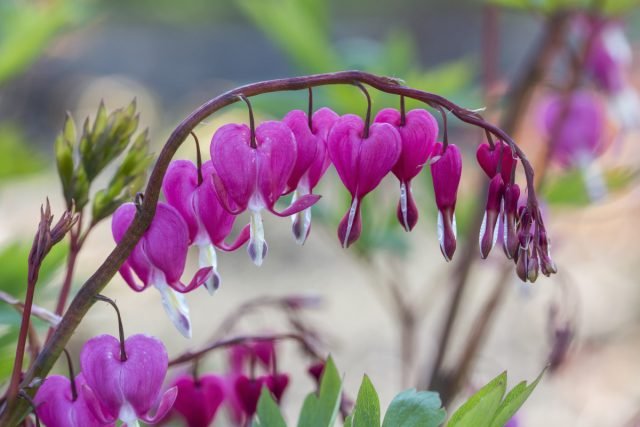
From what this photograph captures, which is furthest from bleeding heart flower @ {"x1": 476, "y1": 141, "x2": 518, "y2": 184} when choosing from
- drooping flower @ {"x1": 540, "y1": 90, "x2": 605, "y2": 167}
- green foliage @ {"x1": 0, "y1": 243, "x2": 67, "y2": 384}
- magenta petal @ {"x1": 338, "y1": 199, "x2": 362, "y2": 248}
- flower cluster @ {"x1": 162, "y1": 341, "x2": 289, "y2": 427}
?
drooping flower @ {"x1": 540, "y1": 90, "x2": 605, "y2": 167}

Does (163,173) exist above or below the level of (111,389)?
above

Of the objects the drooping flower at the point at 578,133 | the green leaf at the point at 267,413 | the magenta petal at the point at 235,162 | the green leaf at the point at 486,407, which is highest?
the drooping flower at the point at 578,133

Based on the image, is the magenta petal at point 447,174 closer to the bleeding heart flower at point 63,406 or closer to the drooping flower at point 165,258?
the drooping flower at point 165,258

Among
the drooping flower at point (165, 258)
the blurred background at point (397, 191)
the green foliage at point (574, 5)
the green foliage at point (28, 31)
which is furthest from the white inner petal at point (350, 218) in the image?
the green foliage at point (28, 31)

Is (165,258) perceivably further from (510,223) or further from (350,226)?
(510,223)

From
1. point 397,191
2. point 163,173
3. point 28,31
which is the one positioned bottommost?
point 397,191

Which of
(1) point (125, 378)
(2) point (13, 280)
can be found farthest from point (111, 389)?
(2) point (13, 280)

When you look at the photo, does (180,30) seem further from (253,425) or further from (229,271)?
(253,425)
